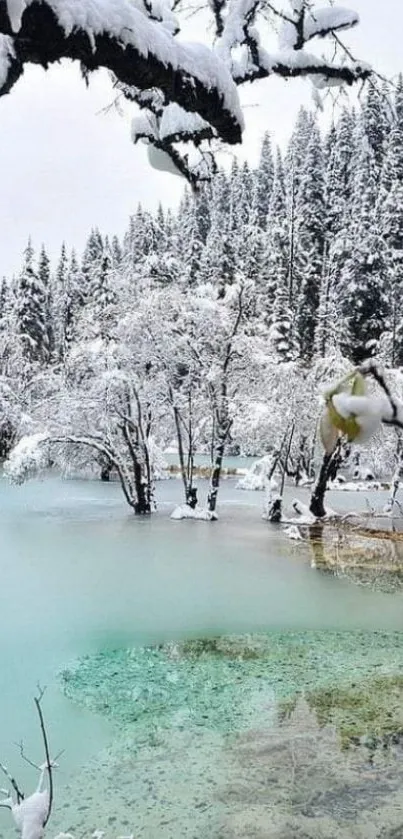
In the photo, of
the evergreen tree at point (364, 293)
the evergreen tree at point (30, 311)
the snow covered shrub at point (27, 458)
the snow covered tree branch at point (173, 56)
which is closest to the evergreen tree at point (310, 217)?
the evergreen tree at point (364, 293)

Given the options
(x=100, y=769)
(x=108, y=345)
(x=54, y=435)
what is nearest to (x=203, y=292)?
(x=108, y=345)

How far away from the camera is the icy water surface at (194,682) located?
4.33m

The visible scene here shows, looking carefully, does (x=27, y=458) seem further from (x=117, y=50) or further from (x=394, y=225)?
(x=394, y=225)

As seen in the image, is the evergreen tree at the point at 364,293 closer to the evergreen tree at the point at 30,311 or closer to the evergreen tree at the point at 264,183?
the evergreen tree at the point at 30,311

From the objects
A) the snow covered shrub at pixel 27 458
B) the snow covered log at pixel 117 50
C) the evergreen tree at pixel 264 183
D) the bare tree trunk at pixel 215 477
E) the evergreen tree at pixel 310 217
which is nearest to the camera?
the snow covered log at pixel 117 50

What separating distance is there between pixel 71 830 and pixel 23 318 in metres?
28.0

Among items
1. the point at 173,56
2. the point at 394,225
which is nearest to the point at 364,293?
the point at 394,225

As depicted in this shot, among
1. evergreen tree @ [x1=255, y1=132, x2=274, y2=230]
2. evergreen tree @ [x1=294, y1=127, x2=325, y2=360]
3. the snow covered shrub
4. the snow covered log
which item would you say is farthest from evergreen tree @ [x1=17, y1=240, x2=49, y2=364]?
the snow covered log

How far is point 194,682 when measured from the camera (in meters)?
6.34

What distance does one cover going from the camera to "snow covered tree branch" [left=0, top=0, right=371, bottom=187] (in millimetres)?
1687

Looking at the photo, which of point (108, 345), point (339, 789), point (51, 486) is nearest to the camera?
point (339, 789)

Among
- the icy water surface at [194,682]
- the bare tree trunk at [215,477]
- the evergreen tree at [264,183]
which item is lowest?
the icy water surface at [194,682]

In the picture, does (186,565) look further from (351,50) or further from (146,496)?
(351,50)

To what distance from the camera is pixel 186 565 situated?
10.6 m
